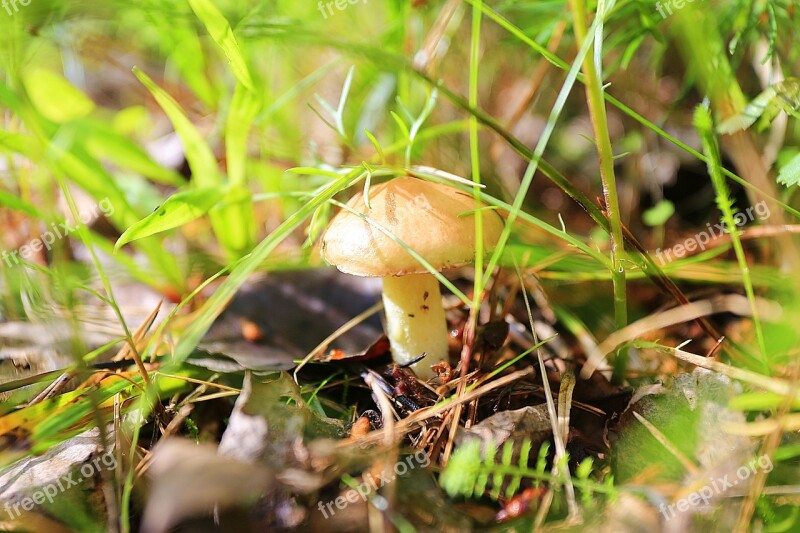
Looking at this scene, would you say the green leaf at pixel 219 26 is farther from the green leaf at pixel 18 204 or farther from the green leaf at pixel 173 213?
the green leaf at pixel 18 204

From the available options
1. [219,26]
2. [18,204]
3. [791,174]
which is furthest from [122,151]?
[791,174]

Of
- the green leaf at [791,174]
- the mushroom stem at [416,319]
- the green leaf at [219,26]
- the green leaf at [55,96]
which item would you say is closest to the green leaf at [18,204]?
the green leaf at [219,26]

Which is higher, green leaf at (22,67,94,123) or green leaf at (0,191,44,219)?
green leaf at (22,67,94,123)

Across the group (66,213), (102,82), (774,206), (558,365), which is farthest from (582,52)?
(102,82)

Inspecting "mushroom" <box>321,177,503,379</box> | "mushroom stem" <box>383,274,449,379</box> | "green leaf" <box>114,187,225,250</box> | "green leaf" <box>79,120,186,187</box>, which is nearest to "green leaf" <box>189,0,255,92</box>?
"green leaf" <box>114,187,225,250</box>

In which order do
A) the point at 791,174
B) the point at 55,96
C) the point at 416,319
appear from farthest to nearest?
the point at 55,96, the point at 416,319, the point at 791,174

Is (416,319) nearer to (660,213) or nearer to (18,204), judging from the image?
(660,213)

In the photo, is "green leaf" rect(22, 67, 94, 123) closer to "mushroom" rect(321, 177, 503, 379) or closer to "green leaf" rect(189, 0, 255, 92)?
"green leaf" rect(189, 0, 255, 92)
